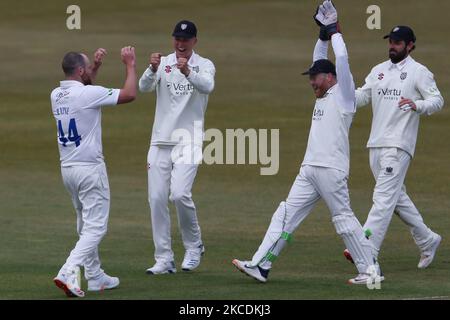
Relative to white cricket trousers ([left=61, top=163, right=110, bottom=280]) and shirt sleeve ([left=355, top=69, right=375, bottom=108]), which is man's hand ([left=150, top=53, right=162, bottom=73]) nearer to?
white cricket trousers ([left=61, top=163, right=110, bottom=280])

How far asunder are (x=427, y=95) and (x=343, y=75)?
6.49 feet

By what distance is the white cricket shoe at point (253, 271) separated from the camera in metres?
12.1

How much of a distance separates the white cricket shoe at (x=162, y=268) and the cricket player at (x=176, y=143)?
1cm

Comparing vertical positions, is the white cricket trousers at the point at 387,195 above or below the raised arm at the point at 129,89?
below

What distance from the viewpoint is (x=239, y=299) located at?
1095cm

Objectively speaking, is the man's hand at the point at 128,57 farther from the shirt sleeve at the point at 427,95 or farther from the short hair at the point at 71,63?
the shirt sleeve at the point at 427,95

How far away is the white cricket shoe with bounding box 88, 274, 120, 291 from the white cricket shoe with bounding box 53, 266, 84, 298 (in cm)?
53

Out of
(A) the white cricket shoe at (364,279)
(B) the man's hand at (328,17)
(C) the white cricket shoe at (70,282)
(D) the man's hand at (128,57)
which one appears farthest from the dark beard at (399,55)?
(C) the white cricket shoe at (70,282)

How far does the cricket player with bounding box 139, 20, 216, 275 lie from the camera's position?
13.2 metres

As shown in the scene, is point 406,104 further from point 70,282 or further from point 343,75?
point 70,282

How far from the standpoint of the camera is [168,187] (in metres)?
13.3
